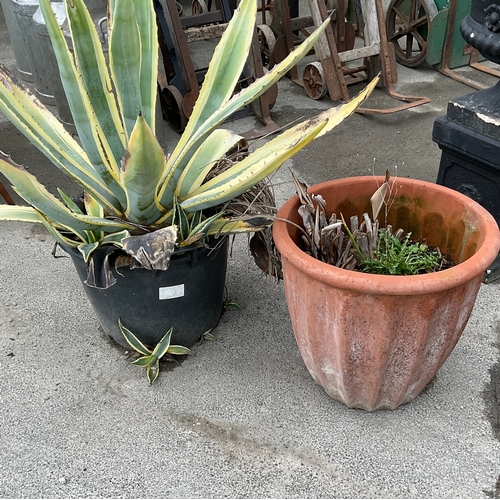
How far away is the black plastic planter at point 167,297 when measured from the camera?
73.6 inches

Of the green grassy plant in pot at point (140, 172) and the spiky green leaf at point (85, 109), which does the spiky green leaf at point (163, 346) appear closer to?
the green grassy plant in pot at point (140, 172)

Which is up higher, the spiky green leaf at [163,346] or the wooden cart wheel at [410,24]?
the wooden cart wheel at [410,24]

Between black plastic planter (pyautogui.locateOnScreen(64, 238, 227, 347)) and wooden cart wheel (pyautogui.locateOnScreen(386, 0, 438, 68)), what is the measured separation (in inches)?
128

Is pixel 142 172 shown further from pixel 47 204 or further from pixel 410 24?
pixel 410 24

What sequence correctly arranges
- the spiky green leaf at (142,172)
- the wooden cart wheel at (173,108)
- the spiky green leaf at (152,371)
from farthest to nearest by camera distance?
the wooden cart wheel at (173,108) < the spiky green leaf at (152,371) < the spiky green leaf at (142,172)

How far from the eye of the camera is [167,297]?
1.93 meters

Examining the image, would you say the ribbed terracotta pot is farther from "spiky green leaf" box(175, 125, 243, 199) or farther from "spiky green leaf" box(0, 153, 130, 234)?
"spiky green leaf" box(0, 153, 130, 234)

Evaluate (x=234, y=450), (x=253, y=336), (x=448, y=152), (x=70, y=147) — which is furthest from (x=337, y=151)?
(x=234, y=450)

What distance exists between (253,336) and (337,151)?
1760 millimetres

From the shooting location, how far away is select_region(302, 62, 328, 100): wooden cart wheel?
4.09 metres

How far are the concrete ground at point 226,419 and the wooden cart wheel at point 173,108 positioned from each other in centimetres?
156

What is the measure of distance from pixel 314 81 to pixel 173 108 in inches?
43.6

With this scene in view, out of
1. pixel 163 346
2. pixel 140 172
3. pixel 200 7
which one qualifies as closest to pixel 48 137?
pixel 140 172

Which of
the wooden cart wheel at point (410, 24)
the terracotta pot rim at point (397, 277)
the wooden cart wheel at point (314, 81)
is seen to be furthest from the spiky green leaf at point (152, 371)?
the wooden cart wheel at point (410, 24)
